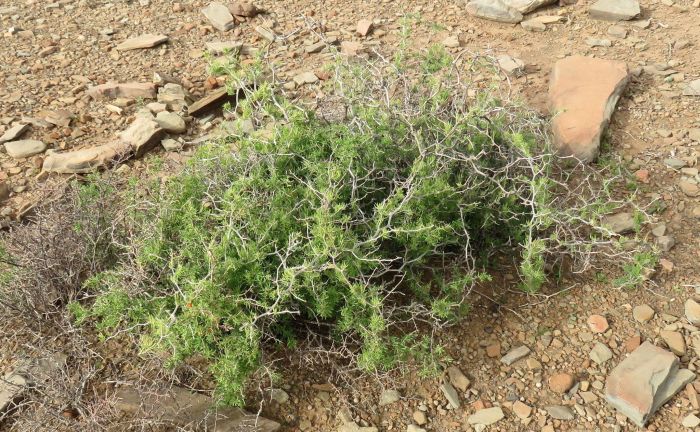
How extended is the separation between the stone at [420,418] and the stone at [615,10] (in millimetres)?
3536

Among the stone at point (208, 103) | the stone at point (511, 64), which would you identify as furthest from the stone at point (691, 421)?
the stone at point (208, 103)

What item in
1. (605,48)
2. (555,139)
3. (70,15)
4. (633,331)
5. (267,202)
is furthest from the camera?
(70,15)

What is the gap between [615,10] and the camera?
199 inches

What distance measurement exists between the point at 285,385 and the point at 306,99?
6.93ft

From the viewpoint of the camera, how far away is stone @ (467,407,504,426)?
2.74 m

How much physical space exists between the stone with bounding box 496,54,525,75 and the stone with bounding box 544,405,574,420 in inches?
94.1

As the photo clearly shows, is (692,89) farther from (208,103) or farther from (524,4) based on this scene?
(208,103)

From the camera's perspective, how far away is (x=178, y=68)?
484cm

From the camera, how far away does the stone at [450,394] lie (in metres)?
2.78

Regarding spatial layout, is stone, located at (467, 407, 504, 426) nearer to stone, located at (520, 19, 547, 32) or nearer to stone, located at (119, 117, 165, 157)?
stone, located at (119, 117, 165, 157)

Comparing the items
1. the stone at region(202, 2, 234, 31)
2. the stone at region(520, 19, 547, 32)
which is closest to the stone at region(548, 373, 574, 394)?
the stone at region(520, 19, 547, 32)

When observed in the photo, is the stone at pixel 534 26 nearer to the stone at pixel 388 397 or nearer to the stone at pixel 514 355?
the stone at pixel 514 355

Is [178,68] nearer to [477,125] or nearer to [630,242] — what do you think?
[477,125]

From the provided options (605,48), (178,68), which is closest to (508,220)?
(605,48)
